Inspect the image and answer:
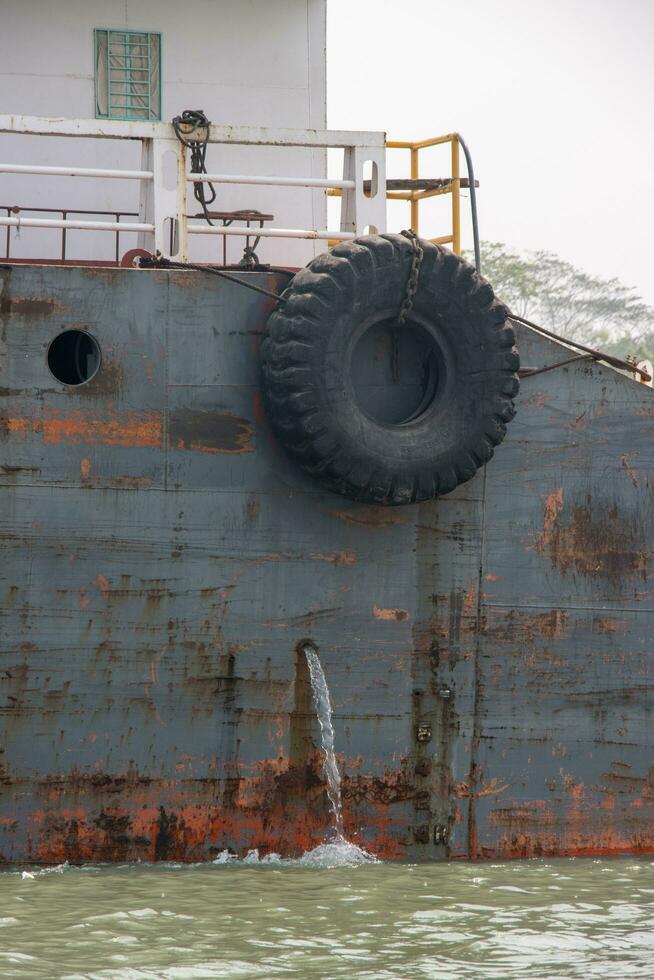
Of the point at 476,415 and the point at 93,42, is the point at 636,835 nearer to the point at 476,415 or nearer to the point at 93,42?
the point at 476,415

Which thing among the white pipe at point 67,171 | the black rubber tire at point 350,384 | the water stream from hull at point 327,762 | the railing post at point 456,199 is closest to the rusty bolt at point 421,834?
the water stream from hull at point 327,762

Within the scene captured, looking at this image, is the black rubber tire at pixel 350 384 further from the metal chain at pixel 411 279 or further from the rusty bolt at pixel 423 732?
the rusty bolt at pixel 423 732

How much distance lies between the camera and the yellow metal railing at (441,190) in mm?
8750

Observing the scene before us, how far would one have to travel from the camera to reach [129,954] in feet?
16.7

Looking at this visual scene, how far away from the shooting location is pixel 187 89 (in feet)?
28.9

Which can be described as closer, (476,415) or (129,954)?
(129,954)

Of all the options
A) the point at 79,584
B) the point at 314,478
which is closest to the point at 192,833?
the point at 79,584

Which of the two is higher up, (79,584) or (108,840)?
(79,584)

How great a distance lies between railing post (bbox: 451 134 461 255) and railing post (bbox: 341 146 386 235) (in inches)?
68.7

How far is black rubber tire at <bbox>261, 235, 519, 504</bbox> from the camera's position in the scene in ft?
20.7

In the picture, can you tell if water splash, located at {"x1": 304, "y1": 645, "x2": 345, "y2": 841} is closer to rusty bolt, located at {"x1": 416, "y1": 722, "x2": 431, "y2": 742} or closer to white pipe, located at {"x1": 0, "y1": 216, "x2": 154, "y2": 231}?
rusty bolt, located at {"x1": 416, "y1": 722, "x2": 431, "y2": 742}

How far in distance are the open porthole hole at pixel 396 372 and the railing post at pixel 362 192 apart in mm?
694

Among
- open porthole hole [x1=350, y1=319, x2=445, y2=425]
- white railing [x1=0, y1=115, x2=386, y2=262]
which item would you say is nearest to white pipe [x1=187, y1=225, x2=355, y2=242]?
white railing [x1=0, y1=115, x2=386, y2=262]

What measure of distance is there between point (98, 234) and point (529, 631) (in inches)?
149
